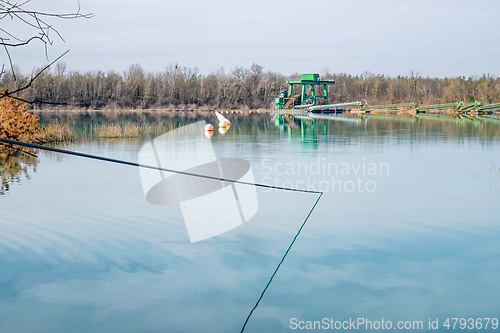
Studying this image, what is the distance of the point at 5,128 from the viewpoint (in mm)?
18312

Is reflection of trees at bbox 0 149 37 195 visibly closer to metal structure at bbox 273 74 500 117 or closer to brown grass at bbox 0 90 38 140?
brown grass at bbox 0 90 38 140

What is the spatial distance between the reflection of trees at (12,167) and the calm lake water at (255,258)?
32cm

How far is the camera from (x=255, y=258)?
673 cm

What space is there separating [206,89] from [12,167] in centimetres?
6899

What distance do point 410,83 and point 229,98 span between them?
24.6m

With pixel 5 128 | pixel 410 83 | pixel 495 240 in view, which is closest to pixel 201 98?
pixel 410 83

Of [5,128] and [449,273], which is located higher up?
[5,128]

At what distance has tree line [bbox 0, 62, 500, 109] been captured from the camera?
77875 millimetres

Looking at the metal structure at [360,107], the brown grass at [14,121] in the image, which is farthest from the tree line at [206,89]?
the brown grass at [14,121]

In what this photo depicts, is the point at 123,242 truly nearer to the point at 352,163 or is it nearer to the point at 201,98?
the point at 352,163

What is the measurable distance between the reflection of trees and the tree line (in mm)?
61267

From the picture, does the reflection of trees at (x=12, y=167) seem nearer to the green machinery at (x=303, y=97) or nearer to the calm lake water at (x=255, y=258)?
the calm lake water at (x=255, y=258)

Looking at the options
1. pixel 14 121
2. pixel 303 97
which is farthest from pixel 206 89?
pixel 14 121

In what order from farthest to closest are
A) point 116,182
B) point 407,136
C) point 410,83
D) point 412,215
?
point 410,83
point 407,136
point 116,182
point 412,215
